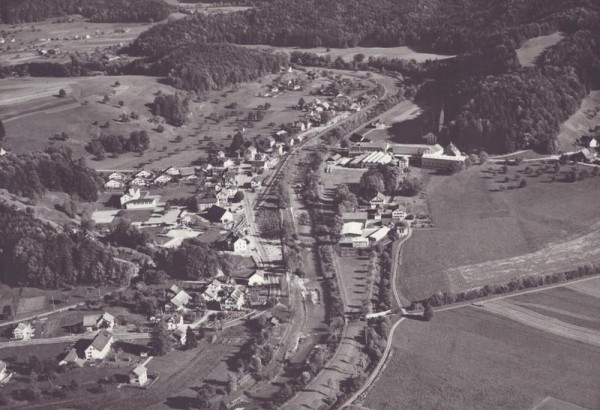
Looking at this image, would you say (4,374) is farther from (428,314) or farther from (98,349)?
(428,314)

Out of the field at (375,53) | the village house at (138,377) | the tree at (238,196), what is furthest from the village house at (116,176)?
the field at (375,53)

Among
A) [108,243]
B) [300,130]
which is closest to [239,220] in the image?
[108,243]

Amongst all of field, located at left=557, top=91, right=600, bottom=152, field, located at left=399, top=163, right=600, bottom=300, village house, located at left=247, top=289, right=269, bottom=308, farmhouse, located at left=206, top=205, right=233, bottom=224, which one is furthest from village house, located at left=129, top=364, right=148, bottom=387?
field, located at left=557, top=91, right=600, bottom=152

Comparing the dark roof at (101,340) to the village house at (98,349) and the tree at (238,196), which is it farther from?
the tree at (238,196)

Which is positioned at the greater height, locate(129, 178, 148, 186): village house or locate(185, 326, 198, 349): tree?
locate(129, 178, 148, 186): village house

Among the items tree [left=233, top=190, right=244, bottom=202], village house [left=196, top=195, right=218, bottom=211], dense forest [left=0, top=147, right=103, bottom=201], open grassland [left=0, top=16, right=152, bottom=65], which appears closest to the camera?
dense forest [left=0, top=147, right=103, bottom=201]

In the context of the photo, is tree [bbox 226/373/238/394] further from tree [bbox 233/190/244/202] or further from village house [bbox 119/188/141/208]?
village house [bbox 119/188/141/208]
